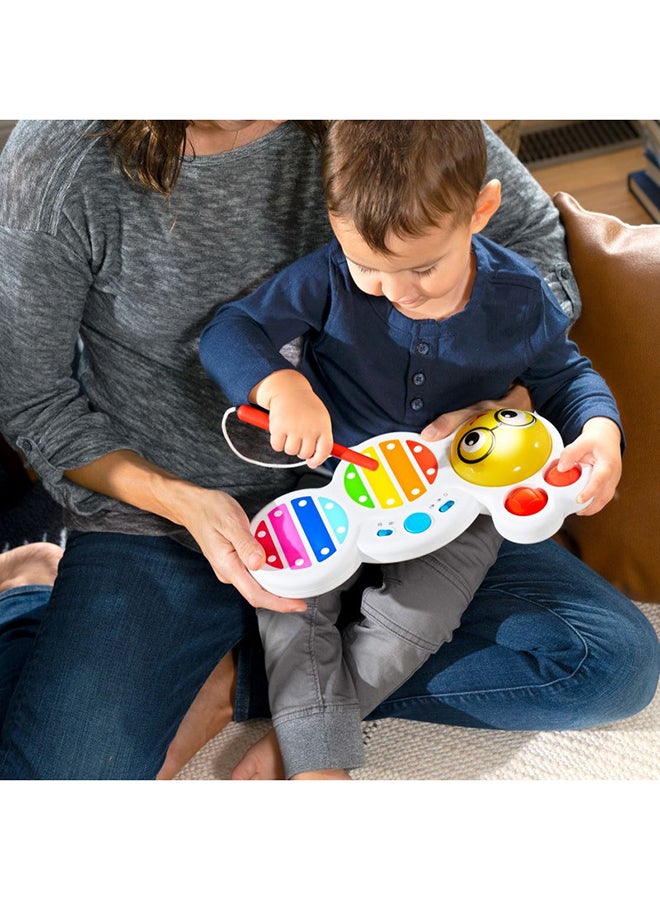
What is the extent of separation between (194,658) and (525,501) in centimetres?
38

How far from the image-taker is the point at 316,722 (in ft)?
2.88

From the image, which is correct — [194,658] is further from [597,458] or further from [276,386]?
[597,458]

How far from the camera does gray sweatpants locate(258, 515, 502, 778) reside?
0.88m

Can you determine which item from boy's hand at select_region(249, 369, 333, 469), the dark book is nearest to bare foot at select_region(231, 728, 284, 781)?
boy's hand at select_region(249, 369, 333, 469)

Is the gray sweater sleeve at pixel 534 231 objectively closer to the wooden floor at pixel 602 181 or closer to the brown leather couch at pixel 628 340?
the brown leather couch at pixel 628 340

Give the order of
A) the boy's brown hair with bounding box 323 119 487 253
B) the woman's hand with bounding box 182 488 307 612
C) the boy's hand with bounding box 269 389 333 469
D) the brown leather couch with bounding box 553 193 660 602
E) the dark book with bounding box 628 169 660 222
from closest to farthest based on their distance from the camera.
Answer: the boy's brown hair with bounding box 323 119 487 253, the boy's hand with bounding box 269 389 333 469, the woman's hand with bounding box 182 488 307 612, the brown leather couch with bounding box 553 193 660 602, the dark book with bounding box 628 169 660 222

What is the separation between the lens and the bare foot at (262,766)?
0.95 m

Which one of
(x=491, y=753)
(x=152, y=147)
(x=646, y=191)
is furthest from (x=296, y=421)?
(x=646, y=191)

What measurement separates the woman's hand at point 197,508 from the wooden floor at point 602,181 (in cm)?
103

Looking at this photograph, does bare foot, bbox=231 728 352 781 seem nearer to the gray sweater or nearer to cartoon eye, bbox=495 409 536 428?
the gray sweater

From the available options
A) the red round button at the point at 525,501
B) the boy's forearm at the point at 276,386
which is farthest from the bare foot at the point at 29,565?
the red round button at the point at 525,501

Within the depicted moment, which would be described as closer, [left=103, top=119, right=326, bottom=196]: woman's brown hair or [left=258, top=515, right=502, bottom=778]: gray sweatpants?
[left=103, top=119, right=326, bottom=196]: woman's brown hair

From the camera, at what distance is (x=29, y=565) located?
3.98 ft
